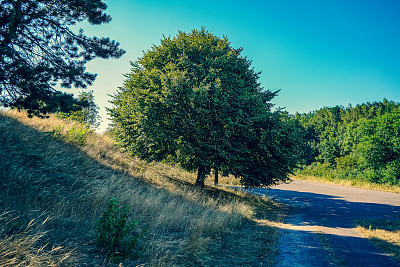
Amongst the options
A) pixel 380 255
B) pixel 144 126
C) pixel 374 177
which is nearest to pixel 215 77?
pixel 144 126

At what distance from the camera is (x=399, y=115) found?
2814 cm

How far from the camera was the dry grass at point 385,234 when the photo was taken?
6.89 metres

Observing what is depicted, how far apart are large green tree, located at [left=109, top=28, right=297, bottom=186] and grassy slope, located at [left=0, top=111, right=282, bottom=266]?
2794 millimetres

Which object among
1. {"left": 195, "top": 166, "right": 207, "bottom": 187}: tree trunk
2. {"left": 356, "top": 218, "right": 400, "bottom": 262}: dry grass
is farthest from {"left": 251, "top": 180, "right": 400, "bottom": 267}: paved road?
{"left": 195, "top": 166, "right": 207, "bottom": 187}: tree trunk

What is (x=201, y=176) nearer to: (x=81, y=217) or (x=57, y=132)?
(x=57, y=132)

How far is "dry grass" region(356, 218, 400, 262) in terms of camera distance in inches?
271

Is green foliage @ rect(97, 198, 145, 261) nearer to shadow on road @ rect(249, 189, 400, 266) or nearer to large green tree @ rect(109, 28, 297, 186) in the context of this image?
shadow on road @ rect(249, 189, 400, 266)

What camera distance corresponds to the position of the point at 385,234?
8469mm

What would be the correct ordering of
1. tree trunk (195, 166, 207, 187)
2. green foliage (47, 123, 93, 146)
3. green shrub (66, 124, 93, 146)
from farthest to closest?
1. tree trunk (195, 166, 207, 187)
2. green shrub (66, 124, 93, 146)
3. green foliage (47, 123, 93, 146)

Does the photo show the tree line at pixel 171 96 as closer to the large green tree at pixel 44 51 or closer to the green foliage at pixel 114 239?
the large green tree at pixel 44 51

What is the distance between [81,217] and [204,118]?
770 centimetres

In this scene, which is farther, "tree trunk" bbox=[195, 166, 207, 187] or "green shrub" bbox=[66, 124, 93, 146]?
"tree trunk" bbox=[195, 166, 207, 187]

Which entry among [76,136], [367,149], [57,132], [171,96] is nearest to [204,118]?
[171,96]

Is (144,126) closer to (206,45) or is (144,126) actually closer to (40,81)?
(40,81)
